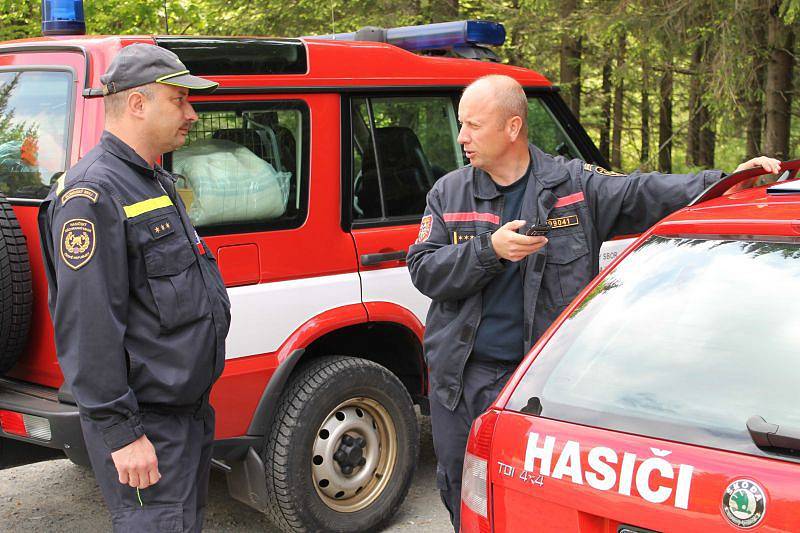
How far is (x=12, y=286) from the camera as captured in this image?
3.55 metres

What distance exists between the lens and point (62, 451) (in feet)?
12.2

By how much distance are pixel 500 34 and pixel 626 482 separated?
3.69 meters

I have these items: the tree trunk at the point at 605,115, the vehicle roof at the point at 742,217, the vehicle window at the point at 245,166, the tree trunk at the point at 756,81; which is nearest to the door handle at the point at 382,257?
the vehicle window at the point at 245,166

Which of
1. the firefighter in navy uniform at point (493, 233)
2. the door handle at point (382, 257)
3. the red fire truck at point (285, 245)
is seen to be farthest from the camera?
the door handle at point (382, 257)

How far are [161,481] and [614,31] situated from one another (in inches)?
322

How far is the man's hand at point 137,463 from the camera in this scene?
253cm

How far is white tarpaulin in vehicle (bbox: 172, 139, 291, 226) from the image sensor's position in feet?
12.6

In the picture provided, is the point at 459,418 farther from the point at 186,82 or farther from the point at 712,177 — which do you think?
the point at 186,82

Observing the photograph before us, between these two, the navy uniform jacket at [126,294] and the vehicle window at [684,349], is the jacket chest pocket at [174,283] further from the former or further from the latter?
the vehicle window at [684,349]

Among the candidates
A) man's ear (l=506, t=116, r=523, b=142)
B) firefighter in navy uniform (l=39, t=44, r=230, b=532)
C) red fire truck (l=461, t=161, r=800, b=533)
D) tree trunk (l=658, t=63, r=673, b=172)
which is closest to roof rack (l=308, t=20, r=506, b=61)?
man's ear (l=506, t=116, r=523, b=142)

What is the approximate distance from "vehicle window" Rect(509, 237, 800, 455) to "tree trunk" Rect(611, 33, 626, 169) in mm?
8085

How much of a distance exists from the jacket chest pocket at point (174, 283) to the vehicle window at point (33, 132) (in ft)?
4.22

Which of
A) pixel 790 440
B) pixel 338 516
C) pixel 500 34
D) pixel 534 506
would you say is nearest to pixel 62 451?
pixel 338 516

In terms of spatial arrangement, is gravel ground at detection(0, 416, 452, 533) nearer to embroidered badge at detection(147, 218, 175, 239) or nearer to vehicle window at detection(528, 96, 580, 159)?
vehicle window at detection(528, 96, 580, 159)
